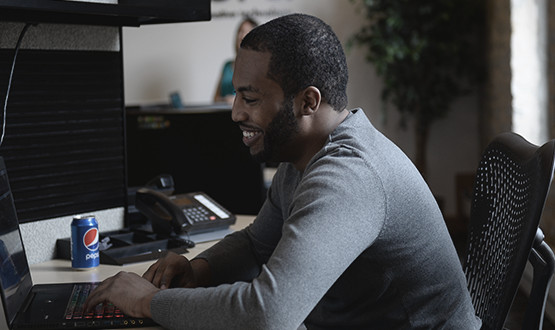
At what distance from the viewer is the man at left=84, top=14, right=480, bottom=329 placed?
3.49 feet

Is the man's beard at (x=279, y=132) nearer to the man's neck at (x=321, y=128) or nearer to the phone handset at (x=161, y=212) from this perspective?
the man's neck at (x=321, y=128)

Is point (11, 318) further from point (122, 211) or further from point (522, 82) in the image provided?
point (522, 82)

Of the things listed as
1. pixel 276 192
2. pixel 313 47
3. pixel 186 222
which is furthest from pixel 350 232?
pixel 186 222

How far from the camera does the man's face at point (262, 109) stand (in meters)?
1.28

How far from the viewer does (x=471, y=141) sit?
5410 mm

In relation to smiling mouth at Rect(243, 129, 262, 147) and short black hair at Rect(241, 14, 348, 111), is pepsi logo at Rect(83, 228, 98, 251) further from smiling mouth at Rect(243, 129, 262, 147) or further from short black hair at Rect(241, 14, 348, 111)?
short black hair at Rect(241, 14, 348, 111)

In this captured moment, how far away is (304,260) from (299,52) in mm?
416

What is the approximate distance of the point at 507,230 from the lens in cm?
129

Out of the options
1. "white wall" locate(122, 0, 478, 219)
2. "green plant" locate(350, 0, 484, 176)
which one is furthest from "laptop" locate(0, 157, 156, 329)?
"white wall" locate(122, 0, 478, 219)

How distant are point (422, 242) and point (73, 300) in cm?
66

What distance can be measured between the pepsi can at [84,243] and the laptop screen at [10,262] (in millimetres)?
168

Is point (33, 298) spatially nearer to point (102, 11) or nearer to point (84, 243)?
point (84, 243)

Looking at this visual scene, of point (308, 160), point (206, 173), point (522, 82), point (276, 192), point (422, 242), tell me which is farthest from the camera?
point (522, 82)

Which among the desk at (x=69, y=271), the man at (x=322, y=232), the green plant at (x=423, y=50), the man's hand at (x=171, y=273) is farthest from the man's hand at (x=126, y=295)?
the green plant at (x=423, y=50)
